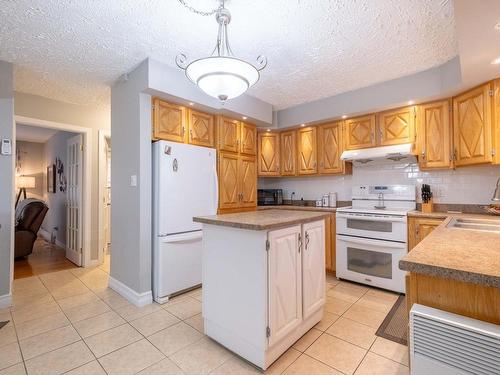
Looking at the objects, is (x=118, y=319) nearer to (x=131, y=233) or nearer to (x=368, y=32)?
(x=131, y=233)

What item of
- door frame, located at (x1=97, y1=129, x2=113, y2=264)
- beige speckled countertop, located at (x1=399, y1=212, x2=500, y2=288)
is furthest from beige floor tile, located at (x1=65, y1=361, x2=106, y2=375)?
door frame, located at (x1=97, y1=129, x2=113, y2=264)

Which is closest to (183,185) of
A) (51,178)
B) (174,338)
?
(174,338)

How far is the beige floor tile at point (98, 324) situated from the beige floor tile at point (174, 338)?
487mm

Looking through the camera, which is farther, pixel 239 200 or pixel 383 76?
pixel 239 200

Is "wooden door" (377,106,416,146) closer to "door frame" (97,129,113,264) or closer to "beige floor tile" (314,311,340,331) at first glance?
"beige floor tile" (314,311,340,331)

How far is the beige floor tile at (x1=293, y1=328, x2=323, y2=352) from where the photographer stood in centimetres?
190

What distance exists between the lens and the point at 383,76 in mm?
2975

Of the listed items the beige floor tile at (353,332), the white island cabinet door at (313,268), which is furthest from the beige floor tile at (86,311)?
the beige floor tile at (353,332)

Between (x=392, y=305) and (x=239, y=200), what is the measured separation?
2.29 meters

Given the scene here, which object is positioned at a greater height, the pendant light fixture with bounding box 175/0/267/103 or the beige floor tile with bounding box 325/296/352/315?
the pendant light fixture with bounding box 175/0/267/103

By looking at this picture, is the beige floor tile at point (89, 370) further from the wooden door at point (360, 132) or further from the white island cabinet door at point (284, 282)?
the wooden door at point (360, 132)

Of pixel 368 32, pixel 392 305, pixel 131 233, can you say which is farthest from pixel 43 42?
pixel 392 305

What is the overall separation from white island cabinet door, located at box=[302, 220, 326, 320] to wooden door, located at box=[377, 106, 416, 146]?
6.09ft

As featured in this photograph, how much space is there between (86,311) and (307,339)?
86.4 inches
